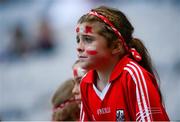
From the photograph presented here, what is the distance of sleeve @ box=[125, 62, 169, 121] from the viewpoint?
1.95 m

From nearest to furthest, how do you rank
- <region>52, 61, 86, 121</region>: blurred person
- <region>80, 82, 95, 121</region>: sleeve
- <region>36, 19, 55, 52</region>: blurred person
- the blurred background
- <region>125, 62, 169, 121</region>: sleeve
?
<region>125, 62, 169, 121</region>: sleeve < <region>80, 82, 95, 121</region>: sleeve < <region>52, 61, 86, 121</region>: blurred person < the blurred background < <region>36, 19, 55, 52</region>: blurred person

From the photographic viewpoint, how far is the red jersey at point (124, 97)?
77.2 inches

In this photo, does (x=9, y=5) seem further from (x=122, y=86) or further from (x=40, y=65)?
(x=122, y=86)

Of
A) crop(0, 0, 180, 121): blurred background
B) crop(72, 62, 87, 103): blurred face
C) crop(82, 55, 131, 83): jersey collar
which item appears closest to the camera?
crop(82, 55, 131, 83): jersey collar

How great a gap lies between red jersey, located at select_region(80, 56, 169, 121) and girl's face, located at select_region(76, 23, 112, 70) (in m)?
0.06

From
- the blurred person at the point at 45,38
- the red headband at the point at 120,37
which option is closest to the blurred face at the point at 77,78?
the red headband at the point at 120,37

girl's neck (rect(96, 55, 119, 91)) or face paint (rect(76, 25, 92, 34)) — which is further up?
face paint (rect(76, 25, 92, 34))

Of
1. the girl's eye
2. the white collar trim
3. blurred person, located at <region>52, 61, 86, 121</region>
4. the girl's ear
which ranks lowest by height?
blurred person, located at <region>52, 61, 86, 121</region>

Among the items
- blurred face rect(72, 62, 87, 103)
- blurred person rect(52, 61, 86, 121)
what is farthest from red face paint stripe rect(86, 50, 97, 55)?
blurred person rect(52, 61, 86, 121)

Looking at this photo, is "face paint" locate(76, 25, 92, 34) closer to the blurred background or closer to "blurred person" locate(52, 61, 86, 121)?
"blurred person" locate(52, 61, 86, 121)

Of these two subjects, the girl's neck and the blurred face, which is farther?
the blurred face

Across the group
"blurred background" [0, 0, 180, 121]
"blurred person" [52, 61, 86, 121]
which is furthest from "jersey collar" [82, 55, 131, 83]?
"blurred background" [0, 0, 180, 121]

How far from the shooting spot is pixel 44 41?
3828mm

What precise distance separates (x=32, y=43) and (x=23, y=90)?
31 cm
